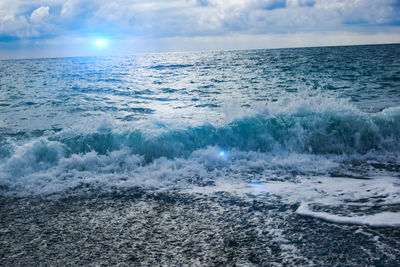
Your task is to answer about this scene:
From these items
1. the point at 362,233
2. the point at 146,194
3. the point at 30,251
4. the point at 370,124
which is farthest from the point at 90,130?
the point at 370,124

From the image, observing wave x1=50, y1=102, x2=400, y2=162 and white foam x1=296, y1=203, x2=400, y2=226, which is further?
wave x1=50, y1=102, x2=400, y2=162

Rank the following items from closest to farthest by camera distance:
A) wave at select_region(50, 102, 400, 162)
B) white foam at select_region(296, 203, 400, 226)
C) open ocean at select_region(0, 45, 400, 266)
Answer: open ocean at select_region(0, 45, 400, 266), white foam at select_region(296, 203, 400, 226), wave at select_region(50, 102, 400, 162)

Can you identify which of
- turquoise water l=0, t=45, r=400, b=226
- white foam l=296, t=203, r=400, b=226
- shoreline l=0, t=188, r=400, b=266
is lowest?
shoreline l=0, t=188, r=400, b=266

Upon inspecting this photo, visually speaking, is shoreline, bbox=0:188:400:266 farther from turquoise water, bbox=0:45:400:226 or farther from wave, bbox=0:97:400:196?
wave, bbox=0:97:400:196

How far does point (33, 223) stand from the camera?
142 inches

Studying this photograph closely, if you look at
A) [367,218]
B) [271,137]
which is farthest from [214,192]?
[271,137]

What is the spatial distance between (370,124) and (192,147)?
4.60 meters

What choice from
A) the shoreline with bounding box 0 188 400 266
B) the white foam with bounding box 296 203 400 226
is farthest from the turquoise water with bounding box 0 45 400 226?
the shoreline with bounding box 0 188 400 266

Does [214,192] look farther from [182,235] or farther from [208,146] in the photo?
[208,146]

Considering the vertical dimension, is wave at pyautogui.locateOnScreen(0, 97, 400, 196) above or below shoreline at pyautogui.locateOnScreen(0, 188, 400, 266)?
above

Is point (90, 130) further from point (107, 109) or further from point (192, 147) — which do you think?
point (107, 109)

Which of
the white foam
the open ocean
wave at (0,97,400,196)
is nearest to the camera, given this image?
the open ocean

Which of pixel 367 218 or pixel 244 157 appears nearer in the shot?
pixel 367 218

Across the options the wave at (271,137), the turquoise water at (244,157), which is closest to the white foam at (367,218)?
the turquoise water at (244,157)
